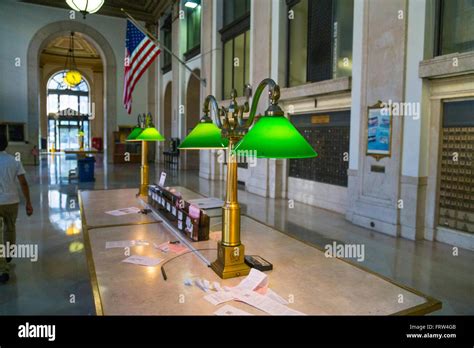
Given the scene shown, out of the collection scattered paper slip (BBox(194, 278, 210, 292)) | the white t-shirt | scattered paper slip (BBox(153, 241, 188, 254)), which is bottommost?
scattered paper slip (BBox(194, 278, 210, 292))

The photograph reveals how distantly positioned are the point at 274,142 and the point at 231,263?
87 cm

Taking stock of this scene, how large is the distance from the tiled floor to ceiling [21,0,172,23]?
14396mm

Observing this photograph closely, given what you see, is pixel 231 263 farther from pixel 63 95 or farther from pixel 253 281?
pixel 63 95

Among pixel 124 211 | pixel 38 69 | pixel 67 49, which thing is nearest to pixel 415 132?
pixel 124 211

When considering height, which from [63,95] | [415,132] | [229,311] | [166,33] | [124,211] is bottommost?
[229,311]

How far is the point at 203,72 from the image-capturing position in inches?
557

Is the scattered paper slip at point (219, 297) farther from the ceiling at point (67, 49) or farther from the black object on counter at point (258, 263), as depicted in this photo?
the ceiling at point (67, 49)

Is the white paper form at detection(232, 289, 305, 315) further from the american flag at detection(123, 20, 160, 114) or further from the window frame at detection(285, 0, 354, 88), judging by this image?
the american flag at detection(123, 20, 160, 114)

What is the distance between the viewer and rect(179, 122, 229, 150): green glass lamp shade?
2.64 meters

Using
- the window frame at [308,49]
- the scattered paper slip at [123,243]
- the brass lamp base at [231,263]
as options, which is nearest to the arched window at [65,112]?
the window frame at [308,49]

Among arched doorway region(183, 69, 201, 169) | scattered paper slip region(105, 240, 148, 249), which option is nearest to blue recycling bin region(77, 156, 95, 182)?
arched doorway region(183, 69, 201, 169)

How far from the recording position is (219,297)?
1.97 m

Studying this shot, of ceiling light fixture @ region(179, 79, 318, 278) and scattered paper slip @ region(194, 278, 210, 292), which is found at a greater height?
ceiling light fixture @ region(179, 79, 318, 278)
